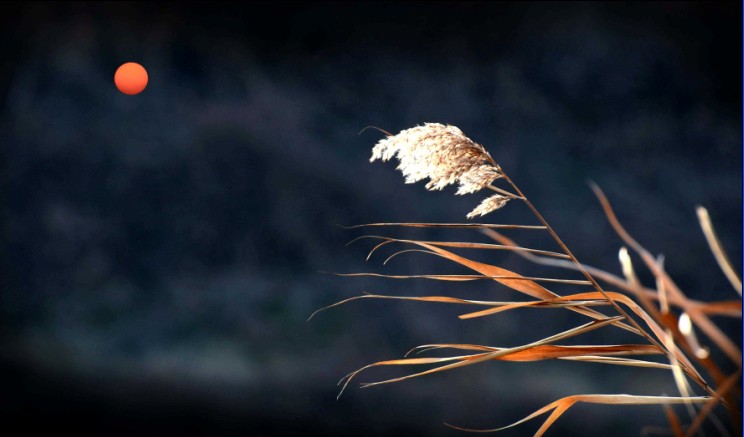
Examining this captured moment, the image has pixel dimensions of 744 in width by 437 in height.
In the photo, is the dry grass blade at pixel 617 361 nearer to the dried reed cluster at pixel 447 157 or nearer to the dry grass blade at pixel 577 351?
the dry grass blade at pixel 577 351

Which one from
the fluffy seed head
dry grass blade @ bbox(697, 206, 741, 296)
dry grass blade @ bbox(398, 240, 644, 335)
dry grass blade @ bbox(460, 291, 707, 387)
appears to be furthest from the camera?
the fluffy seed head

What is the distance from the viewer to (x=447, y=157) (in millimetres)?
907

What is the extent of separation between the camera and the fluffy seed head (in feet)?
2.96

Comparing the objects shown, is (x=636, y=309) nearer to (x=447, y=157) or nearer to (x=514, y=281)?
(x=514, y=281)

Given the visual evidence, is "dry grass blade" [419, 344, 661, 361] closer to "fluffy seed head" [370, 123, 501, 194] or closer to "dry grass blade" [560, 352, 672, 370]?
"dry grass blade" [560, 352, 672, 370]

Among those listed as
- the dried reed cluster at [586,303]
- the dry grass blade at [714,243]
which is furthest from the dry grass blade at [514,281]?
the dry grass blade at [714,243]

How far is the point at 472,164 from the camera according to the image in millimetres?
914

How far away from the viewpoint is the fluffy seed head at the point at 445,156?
903 millimetres

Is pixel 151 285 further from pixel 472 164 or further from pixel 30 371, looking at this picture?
pixel 472 164

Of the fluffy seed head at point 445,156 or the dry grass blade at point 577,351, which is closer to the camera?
the dry grass blade at point 577,351

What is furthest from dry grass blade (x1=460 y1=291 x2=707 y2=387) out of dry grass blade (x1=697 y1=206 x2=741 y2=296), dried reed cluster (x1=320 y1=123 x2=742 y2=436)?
dry grass blade (x1=697 y1=206 x2=741 y2=296)

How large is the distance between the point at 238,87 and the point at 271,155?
51 cm

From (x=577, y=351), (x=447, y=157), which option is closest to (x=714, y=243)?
(x=577, y=351)

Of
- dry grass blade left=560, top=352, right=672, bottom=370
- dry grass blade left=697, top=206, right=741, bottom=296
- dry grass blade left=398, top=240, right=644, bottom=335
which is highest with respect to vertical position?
dry grass blade left=398, top=240, right=644, bottom=335
